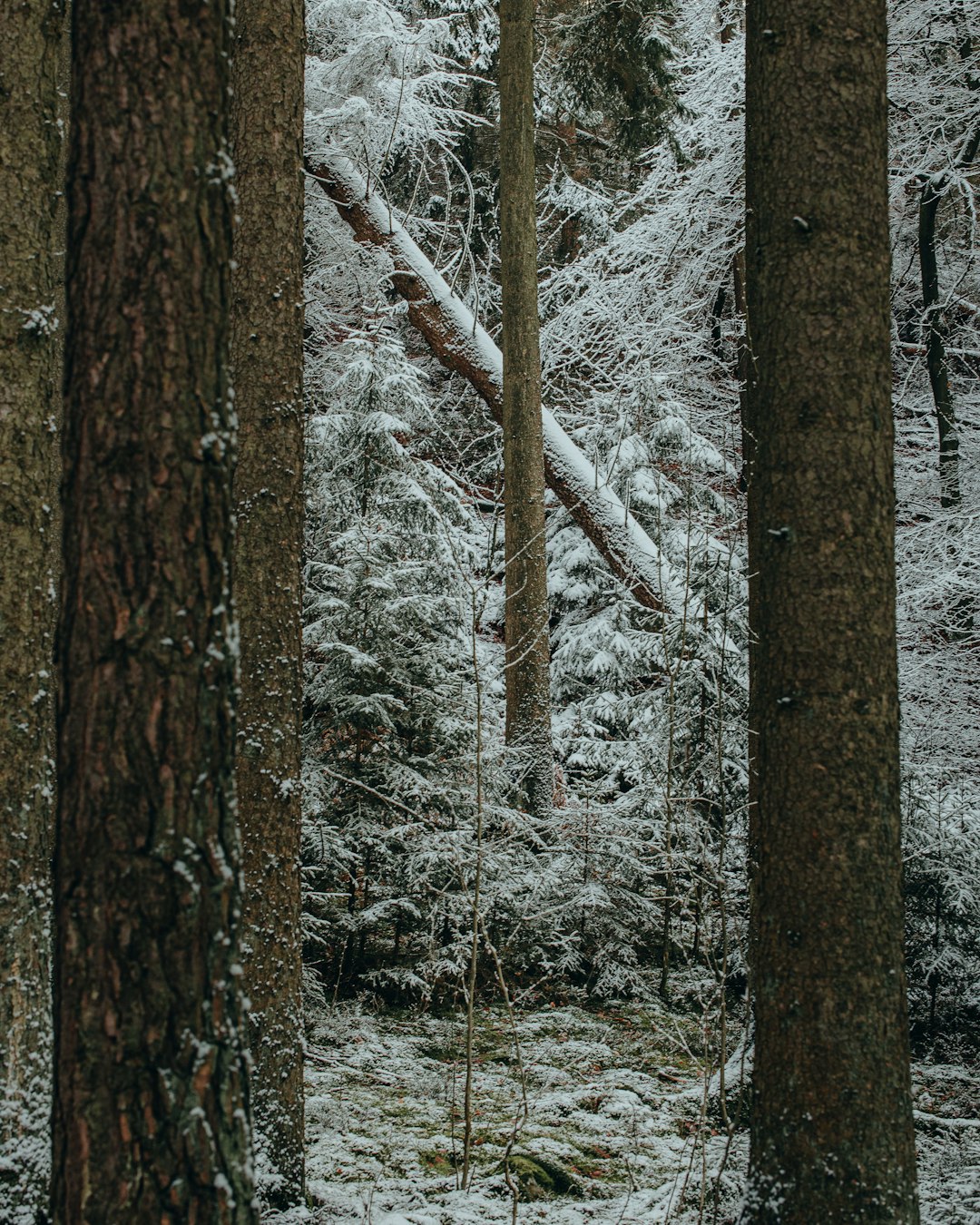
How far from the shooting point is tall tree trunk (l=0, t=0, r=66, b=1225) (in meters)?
3.54

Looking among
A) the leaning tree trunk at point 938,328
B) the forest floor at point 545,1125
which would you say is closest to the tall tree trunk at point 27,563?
the forest floor at point 545,1125

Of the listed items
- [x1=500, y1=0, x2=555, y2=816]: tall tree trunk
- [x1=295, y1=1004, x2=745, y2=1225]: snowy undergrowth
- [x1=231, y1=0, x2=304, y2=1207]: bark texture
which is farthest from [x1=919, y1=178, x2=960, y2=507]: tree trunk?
[x1=231, y1=0, x2=304, y2=1207]: bark texture

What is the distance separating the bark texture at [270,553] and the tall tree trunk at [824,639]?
2008 mm

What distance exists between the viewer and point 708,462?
1220cm

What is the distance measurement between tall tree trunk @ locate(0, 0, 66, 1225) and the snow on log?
22.1 feet

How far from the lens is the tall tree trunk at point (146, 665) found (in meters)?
2.07

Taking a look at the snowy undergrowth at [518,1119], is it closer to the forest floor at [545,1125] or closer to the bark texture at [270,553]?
the forest floor at [545,1125]

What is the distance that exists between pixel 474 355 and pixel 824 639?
8.07 meters

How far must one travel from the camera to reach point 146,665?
214 cm

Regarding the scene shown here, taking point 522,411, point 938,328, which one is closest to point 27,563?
point 522,411

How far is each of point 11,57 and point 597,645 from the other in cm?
889

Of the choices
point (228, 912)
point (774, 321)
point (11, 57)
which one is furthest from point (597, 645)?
point (228, 912)

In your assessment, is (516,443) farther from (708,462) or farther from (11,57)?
(11,57)

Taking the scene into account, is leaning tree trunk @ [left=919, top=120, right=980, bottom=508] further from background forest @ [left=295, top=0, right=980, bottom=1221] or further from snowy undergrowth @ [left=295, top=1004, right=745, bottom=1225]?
snowy undergrowth @ [left=295, top=1004, right=745, bottom=1225]
